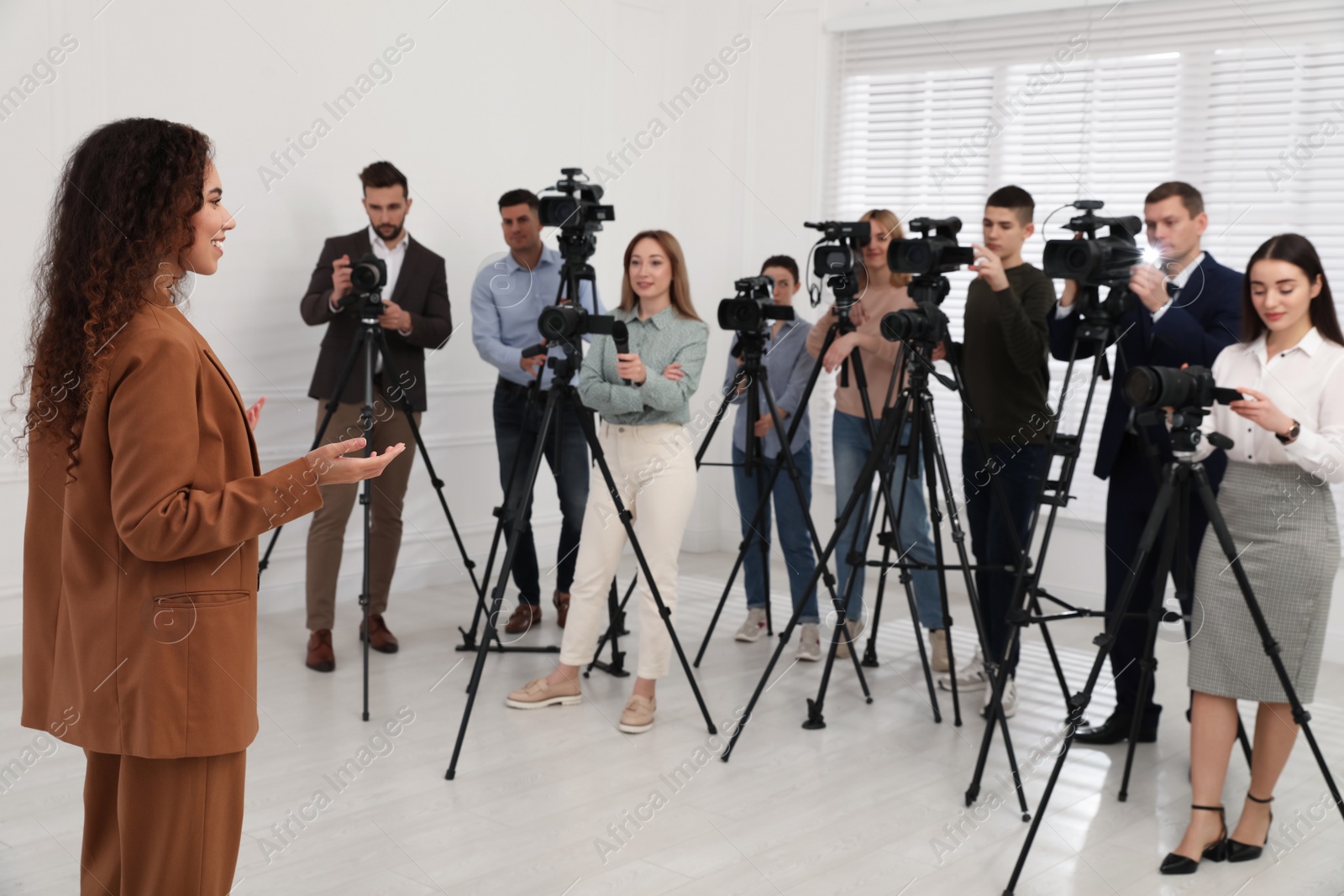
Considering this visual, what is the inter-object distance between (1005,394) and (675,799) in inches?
65.0

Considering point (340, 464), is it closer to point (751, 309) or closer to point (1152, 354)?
point (751, 309)

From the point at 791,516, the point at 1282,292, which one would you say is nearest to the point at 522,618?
the point at 791,516

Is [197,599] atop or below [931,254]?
below

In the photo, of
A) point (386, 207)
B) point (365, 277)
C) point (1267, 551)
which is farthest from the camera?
point (386, 207)

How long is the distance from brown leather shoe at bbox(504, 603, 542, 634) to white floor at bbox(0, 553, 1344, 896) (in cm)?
41

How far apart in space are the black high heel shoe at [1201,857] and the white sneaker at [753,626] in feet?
6.47

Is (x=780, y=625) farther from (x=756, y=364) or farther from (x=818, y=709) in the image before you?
(x=756, y=364)

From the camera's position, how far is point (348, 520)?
13.3 ft

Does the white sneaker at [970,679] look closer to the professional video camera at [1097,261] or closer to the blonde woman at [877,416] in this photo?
the blonde woman at [877,416]

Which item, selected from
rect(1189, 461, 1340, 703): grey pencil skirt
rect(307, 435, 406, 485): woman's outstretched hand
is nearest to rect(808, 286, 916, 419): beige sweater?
rect(1189, 461, 1340, 703): grey pencil skirt

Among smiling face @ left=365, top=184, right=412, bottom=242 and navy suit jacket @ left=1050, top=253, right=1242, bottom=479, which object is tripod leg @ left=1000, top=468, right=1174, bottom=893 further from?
smiling face @ left=365, top=184, right=412, bottom=242

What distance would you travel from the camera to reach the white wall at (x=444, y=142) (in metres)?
3.93

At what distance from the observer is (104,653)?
1503mm

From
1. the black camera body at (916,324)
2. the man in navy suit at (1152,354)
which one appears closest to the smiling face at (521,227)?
the black camera body at (916,324)
